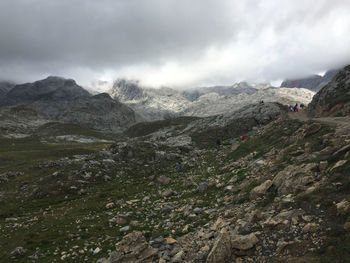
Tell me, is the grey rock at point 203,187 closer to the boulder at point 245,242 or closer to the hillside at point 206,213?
the hillside at point 206,213

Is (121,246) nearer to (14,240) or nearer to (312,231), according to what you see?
(312,231)

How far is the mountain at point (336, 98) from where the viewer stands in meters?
36.1

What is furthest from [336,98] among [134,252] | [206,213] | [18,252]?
[18,252]

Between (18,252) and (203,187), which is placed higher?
(203,187)

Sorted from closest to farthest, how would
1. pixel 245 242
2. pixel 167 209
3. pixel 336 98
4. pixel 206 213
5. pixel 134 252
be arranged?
pixel 245 242 → pixel 134 252 → pixel 206 213 → pixel 167 209 → pixel 336 98

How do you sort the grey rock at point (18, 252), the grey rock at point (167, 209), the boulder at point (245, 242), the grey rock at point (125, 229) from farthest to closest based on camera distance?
the grey rock at point (167, 209) → the grey rock at point (125, 229) → the grey rock at point (18, 252) → the boulder at point (245, 242)

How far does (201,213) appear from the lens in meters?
18.2

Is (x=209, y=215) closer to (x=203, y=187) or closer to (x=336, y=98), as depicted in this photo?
(x=203, y=187)

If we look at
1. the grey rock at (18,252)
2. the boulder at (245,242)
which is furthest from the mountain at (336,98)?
the grey rock at (18,252)

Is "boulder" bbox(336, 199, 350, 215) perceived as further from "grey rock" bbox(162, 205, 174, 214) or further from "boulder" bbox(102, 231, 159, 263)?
"grey rock" bbox(162, 205, 174, 214)

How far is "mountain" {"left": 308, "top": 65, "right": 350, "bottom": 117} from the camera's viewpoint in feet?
118

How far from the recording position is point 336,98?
3962 centimetres

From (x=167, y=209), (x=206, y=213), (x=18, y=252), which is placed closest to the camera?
(x=18, y=252)

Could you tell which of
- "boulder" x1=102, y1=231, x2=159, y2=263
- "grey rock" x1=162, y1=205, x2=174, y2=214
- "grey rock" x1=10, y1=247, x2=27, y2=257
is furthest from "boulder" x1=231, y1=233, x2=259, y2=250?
"grey rock" x1=10, y1=247, x2=27, y2=257
